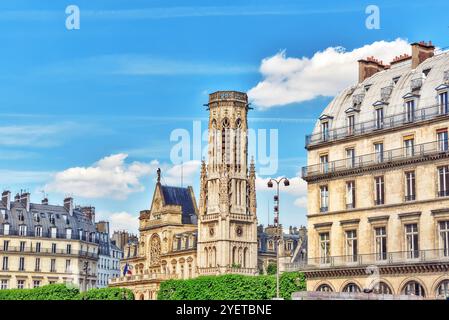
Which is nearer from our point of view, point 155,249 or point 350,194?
point 350,194

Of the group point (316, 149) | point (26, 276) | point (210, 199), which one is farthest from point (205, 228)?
point (316, 149)

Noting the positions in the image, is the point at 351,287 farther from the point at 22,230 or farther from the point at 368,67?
the point at 22,230

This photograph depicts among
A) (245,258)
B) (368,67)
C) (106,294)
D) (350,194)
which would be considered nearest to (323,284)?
(350,194)

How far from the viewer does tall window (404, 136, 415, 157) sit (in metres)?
→ 56.1

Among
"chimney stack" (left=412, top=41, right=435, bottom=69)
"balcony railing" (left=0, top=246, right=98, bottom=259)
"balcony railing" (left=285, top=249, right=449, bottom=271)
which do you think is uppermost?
"chimney stack" (left=412, top=41, right=435, bottom=69)

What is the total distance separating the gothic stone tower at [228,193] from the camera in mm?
106125

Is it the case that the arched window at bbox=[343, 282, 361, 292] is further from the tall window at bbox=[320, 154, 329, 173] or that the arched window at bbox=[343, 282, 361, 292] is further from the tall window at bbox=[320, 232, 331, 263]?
the tall window at bbox=[320, 154, 329, 173]

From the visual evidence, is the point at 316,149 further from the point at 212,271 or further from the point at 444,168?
the point at 212,271

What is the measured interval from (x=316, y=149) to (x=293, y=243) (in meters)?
51.0

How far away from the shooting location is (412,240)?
54.6 meters

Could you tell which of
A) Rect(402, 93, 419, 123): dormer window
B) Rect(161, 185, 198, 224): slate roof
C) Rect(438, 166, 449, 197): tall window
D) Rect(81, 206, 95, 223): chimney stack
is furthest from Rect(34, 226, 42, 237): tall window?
Rect(438, 166, 449, 197): tall window

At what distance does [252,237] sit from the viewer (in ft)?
355

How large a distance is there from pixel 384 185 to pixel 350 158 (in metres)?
4.08

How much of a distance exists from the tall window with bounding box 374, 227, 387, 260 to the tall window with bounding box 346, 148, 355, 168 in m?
5.44
